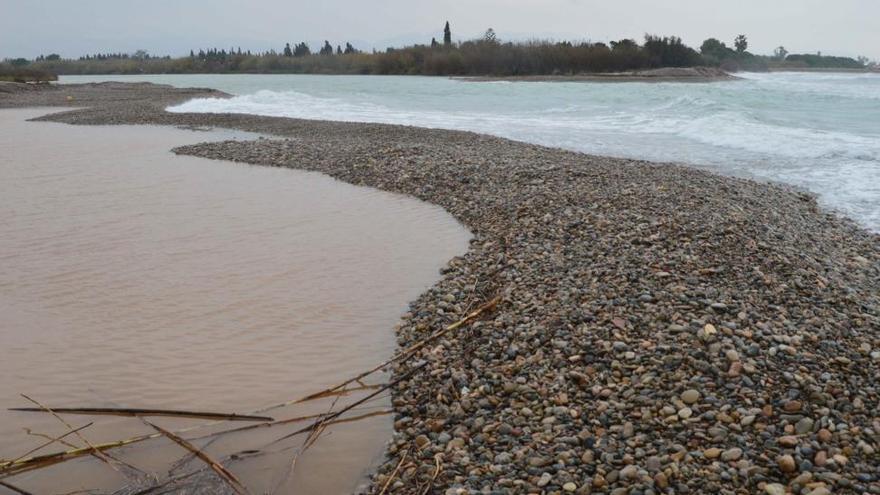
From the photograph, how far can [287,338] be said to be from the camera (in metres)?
5.52

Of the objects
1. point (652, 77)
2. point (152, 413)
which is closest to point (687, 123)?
point (152, 413)

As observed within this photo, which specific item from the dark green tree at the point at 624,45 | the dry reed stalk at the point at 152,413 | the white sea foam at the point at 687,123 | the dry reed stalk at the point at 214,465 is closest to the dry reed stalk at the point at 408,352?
the dry reed stalk at the point at 152,413

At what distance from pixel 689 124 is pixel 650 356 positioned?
1922cm

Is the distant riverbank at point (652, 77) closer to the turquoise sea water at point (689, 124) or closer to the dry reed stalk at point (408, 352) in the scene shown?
the turquoise sea water at point (689, 124)

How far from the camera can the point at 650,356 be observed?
4.40 m

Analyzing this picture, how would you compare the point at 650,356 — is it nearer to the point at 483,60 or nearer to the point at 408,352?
the point at 408,352

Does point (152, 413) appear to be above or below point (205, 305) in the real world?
below

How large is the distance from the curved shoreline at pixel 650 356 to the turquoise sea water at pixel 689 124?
3.82 metres

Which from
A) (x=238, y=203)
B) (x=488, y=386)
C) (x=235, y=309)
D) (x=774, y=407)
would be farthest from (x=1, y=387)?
(x=238, y=203)

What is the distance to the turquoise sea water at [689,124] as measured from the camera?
43.1 ft

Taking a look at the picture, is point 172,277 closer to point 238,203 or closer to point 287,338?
point 287,338

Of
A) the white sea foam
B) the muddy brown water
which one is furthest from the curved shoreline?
the white sea foam

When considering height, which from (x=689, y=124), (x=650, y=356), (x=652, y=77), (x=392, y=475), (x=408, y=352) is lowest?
(x=392, y=475)

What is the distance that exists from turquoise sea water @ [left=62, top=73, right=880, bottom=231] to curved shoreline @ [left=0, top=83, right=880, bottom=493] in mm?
3819
